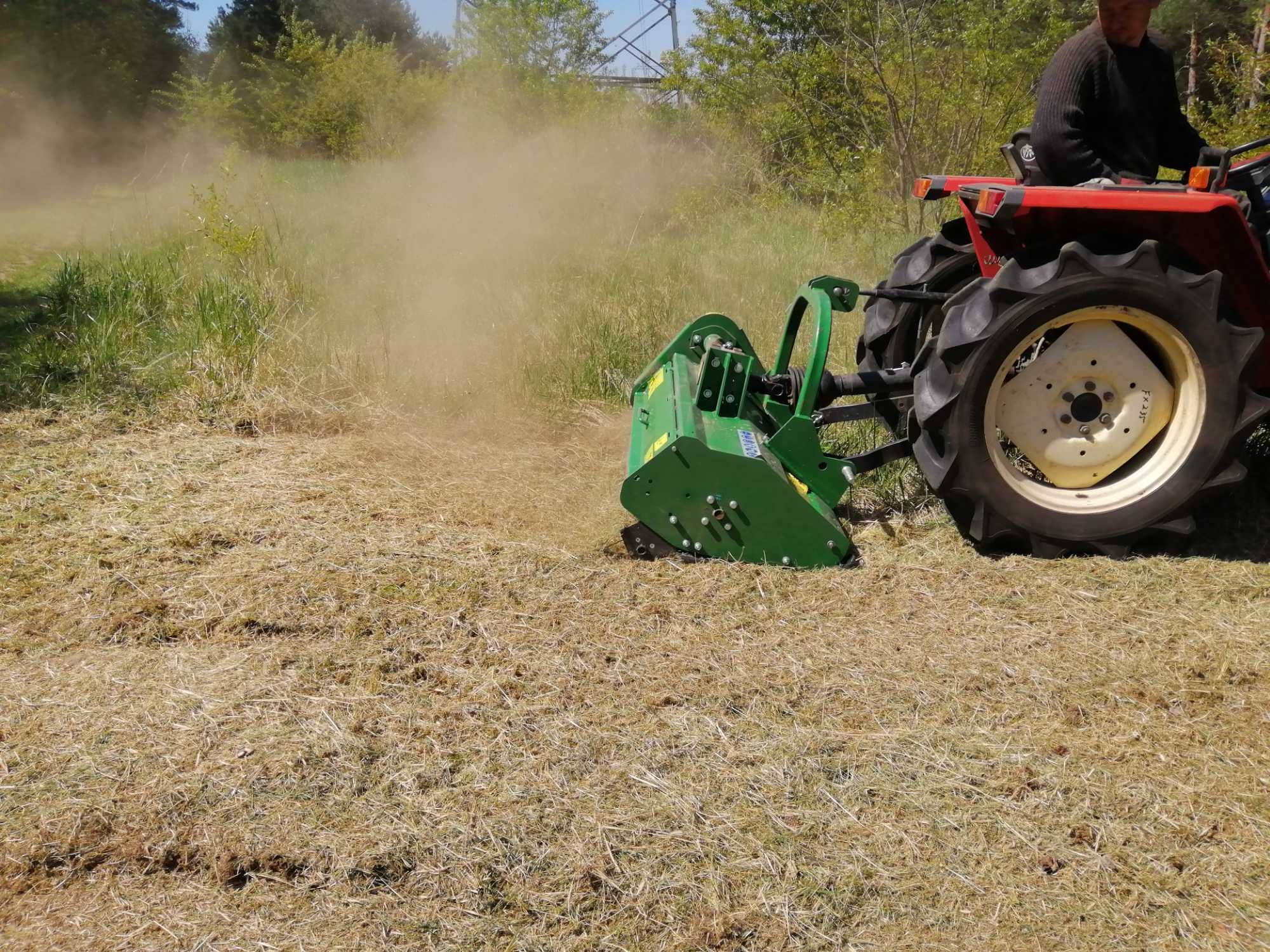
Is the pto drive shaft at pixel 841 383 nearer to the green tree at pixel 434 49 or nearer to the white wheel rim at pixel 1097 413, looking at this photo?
the white wheel rim at pixel 1097 413

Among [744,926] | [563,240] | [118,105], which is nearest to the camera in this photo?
[744,926]

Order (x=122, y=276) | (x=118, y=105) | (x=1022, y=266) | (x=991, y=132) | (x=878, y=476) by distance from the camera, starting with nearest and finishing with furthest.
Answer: (x=1022, y=266), (x=878, y=476), (x=122, y=276), (x=991, y=132), (x=118, y=105)

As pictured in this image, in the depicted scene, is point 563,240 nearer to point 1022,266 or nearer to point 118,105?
point 1022,266

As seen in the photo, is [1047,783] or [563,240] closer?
[1047,783]

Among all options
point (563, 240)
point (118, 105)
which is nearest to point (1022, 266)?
point (563, 240)

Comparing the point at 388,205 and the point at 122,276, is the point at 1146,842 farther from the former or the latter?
the point at 388,205

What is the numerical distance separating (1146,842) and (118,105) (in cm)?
2033

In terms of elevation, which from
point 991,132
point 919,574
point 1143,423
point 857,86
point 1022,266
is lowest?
point 919,574

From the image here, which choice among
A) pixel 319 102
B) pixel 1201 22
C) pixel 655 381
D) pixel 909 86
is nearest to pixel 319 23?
pixel 319 102

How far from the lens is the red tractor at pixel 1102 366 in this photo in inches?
133

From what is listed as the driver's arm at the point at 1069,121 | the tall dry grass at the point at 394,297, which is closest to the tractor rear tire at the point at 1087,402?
the driver's arm at the point at 1069,121

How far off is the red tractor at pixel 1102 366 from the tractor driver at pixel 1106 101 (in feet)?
0.78

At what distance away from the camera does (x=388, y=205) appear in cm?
1070

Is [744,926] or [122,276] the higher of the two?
[122,276]
